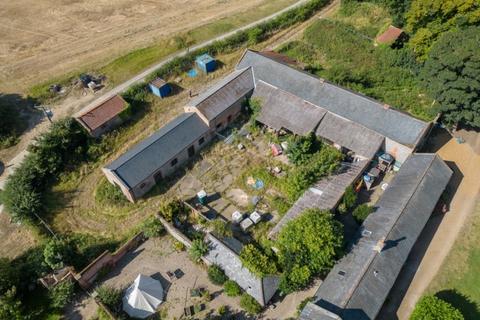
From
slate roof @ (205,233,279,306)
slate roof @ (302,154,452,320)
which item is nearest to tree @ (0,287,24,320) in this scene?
slate roof @ (205,233,279,306)

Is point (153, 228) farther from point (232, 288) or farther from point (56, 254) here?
point (232, 288)

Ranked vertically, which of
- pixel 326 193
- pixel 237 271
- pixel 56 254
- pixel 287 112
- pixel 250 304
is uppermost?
pixel 287 112

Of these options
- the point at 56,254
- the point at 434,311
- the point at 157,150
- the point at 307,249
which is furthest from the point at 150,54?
the point at 434,311

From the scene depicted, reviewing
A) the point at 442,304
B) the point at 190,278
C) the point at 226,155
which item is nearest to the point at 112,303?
the point at 190,278

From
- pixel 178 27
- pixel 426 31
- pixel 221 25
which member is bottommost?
pixel 178 27

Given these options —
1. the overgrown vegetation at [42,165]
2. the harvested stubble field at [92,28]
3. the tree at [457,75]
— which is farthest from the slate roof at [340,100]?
the overgrown vegetation at [42,165]

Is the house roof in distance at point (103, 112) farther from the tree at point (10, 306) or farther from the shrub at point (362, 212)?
the shrub at point (362, 212)

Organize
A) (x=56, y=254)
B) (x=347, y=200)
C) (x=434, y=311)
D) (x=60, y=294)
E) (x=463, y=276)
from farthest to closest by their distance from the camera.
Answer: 1. (x=347, y=200)
2. (x=463, y=276)
3. (x=56, y=254)
4. (x=60, y=294)
5. (x=434, y=311)

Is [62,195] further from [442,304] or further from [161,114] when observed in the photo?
[442,304]
